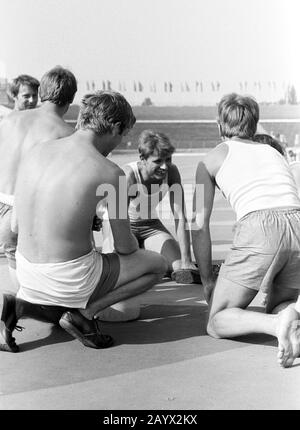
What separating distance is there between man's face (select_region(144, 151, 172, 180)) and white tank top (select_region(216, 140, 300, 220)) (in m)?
1.22

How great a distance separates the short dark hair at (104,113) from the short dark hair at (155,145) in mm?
1205

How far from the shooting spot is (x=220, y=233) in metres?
6.54

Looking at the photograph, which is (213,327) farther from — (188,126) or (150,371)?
(188,126)

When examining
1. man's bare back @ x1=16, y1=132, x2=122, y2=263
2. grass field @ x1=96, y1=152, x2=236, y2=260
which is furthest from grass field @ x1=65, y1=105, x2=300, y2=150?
man's bare back @ x1=16, y1=132, x2=122, y2=263

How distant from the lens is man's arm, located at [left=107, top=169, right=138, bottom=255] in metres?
3.26

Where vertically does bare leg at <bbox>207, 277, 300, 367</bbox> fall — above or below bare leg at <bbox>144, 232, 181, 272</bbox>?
above

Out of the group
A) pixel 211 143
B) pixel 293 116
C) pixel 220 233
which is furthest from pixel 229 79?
pixel 220 233

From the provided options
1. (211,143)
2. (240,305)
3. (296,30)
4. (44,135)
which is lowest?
(211,143)

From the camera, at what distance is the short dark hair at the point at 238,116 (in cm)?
357

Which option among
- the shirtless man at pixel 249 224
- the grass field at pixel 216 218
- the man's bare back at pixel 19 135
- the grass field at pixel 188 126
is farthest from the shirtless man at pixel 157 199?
the grass field at pixel 188 126

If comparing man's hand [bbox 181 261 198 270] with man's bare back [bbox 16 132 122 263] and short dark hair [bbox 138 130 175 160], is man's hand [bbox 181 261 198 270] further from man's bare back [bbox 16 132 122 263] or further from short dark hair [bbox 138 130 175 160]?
man's bare back [bbox 16 132 122 263]

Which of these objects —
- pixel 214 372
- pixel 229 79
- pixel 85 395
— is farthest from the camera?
pixel 229 79

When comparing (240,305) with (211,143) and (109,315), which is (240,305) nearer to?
(109,315)

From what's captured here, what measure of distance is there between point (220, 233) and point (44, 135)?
8.94 ft
